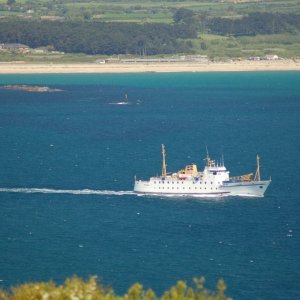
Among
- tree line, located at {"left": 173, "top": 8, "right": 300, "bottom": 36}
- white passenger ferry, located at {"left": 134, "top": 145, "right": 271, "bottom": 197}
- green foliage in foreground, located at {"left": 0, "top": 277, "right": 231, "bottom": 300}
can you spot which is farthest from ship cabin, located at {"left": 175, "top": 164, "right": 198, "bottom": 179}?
tree line, located at {"left": 173, "top": 8, "right": 300, "bottom": 36}

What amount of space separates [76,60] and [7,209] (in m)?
116

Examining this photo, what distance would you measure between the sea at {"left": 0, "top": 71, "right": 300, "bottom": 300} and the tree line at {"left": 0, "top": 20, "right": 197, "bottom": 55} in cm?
6354

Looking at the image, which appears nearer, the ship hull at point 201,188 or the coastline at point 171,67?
the ship hull at point 201,188

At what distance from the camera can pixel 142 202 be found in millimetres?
50812

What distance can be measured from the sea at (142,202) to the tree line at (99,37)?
63.5 metres

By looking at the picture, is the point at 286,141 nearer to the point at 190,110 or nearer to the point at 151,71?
the point at 190,110

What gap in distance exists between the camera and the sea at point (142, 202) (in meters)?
37.7

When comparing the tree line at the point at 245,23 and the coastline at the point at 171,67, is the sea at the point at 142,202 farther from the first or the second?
the tree line at the point at 245,23

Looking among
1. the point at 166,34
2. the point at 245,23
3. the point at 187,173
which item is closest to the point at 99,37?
the point at 166,34

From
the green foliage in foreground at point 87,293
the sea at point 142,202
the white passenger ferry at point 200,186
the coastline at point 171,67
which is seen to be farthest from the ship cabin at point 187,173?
the coastline at point 171,67

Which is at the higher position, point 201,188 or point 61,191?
point 201,188

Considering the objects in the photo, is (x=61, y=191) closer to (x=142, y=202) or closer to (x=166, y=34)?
(x=142, y=202)

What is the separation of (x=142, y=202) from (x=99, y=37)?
12242 cm

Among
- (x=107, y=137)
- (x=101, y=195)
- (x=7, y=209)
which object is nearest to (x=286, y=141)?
(x=107, y=137)
